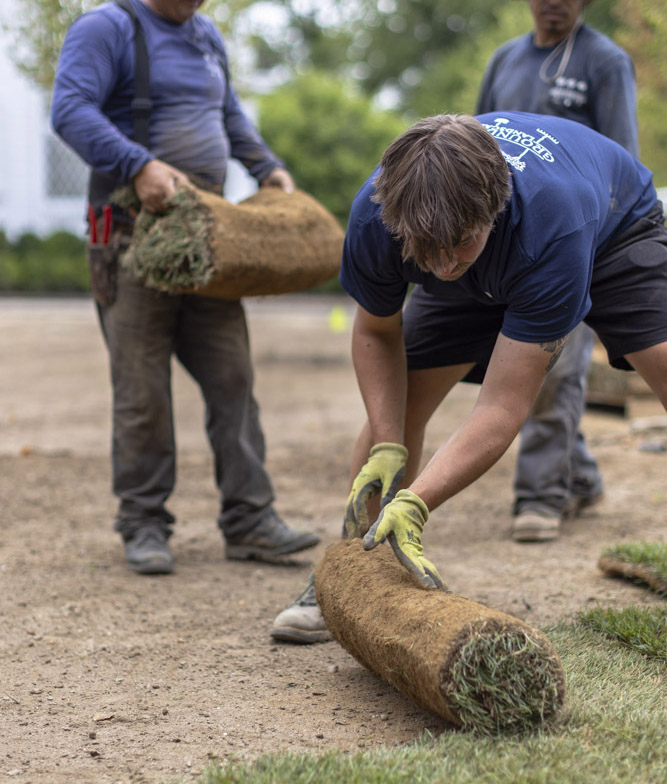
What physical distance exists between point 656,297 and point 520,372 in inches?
23.6

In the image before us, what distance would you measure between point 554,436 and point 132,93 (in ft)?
7.72

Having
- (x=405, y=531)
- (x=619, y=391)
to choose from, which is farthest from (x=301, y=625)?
(x=619, y=391)

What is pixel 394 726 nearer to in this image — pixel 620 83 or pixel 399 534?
pixel 399 534

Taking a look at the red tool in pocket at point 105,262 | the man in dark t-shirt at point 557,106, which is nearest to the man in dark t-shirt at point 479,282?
the man in dark t-shirt at point 557,106

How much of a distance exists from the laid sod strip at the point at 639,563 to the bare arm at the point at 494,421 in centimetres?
129

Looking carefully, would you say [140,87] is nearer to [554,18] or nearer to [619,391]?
[554,18]

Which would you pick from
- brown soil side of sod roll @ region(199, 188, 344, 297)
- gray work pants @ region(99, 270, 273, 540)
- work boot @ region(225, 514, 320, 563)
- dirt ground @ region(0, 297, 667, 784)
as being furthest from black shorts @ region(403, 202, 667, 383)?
work boot @ region(225, 514, 320, 563)

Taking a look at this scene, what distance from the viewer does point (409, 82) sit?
126 feet

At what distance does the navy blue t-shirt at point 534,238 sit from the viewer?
2.44 metres

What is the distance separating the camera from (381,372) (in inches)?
117

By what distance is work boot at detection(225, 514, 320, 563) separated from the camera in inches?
159

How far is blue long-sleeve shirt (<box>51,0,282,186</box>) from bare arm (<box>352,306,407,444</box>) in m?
1.27

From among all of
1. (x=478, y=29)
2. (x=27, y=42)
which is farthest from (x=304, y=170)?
(x=478, y=29)

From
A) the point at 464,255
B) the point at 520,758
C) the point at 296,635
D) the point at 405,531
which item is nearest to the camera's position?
the point at 520,758
